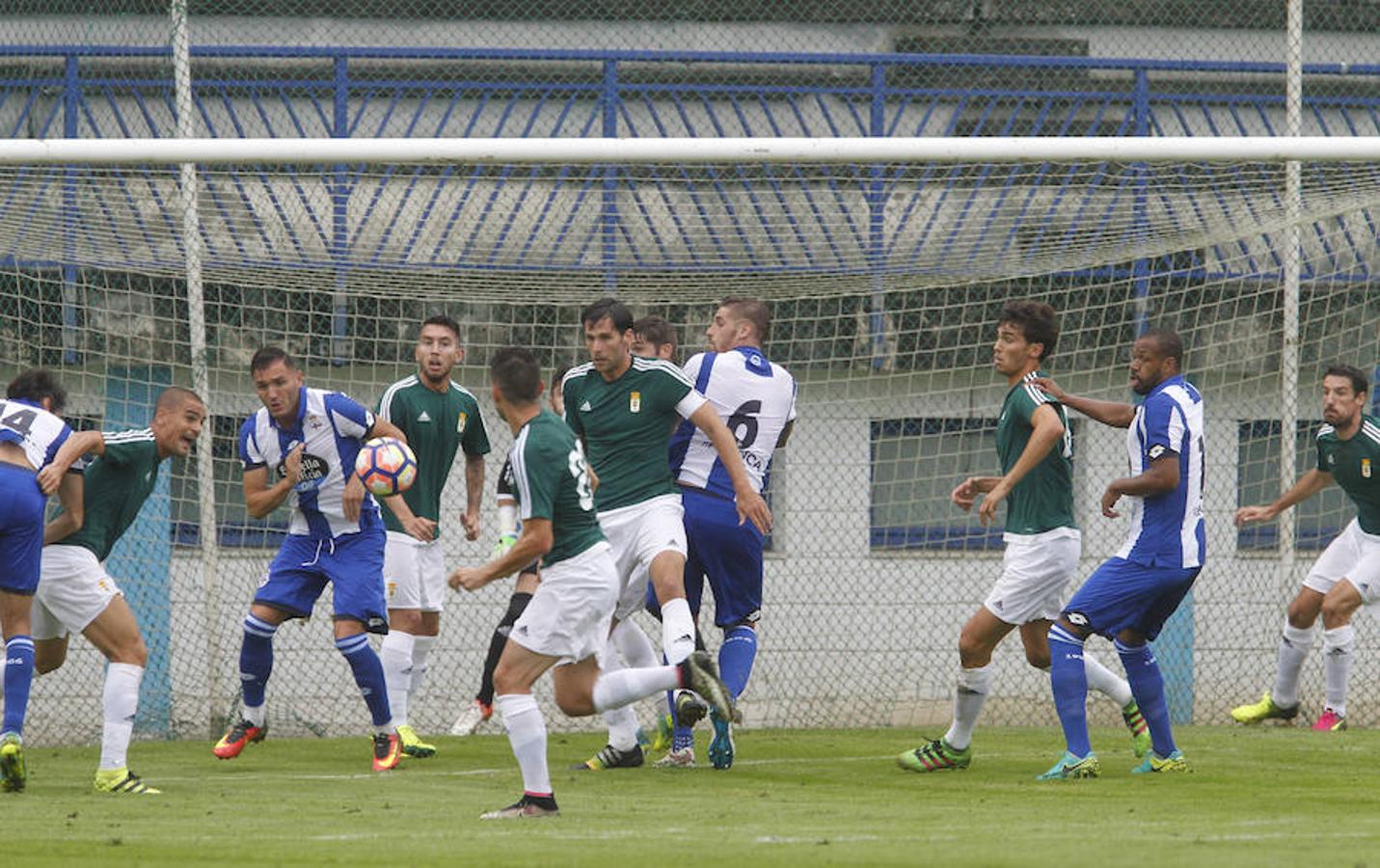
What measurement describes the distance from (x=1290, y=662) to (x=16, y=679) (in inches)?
298

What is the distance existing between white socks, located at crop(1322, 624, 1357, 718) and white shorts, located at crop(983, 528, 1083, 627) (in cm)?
364

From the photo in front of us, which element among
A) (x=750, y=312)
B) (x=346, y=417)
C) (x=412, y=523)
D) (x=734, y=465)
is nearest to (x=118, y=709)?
(x=412, y=523)

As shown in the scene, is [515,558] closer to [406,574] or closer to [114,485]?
[114,485]

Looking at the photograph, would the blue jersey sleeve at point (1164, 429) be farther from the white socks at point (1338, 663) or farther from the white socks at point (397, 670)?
the white socks at point (397, 670)

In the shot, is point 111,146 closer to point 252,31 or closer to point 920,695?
point 252,31

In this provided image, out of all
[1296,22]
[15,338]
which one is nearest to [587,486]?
[15,338]

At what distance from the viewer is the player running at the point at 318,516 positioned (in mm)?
9641

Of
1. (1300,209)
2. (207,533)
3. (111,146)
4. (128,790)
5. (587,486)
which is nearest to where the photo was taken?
(587,486)

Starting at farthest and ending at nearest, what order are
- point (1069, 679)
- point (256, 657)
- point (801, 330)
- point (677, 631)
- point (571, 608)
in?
point (801, 330) < point (256, 657) < point (1069, 679) < point (677, 631) < point (571, 608)

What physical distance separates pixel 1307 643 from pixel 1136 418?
367cm

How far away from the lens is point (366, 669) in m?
9.65

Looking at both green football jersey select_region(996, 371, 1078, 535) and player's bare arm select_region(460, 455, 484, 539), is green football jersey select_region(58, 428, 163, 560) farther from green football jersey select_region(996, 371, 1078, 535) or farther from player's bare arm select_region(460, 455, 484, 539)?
green football jersey select_region(996, 371, 1078, 535)

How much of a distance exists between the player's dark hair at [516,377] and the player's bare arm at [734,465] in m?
1.58

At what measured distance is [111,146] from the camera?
9.77m
